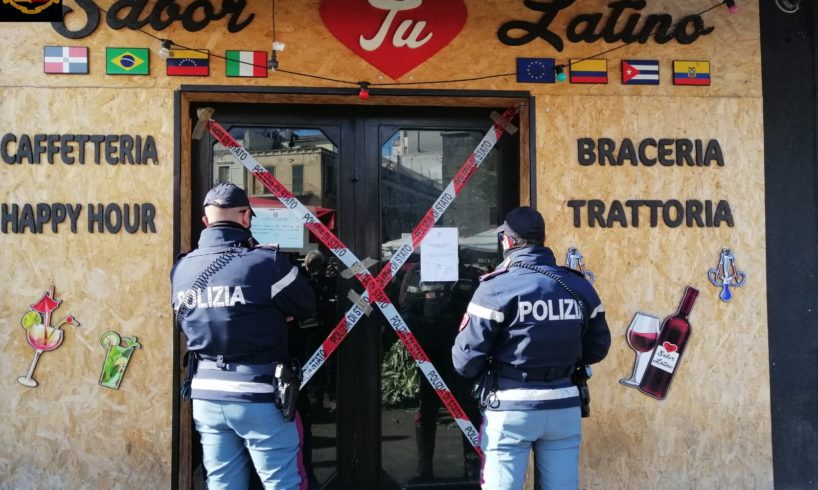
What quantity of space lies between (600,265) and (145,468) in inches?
134

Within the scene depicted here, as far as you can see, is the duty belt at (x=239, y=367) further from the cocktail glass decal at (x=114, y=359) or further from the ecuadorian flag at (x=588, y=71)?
the ecuadorian flag at (x=588, y=71)

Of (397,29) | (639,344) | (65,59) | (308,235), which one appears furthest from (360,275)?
(65,59)

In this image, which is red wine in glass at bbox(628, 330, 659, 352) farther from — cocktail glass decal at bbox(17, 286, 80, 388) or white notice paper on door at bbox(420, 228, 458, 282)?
cocktail glass decal at bbox(17, 286, 80, 388)

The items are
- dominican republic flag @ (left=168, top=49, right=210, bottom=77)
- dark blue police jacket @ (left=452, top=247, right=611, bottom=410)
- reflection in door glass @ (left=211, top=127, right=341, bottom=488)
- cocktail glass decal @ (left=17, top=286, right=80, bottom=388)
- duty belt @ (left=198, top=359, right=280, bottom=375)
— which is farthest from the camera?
reflection in door glass @ (left=211, top=127, right=341, bottom=488)

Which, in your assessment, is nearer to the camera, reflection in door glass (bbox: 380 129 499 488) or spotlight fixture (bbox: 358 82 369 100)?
spotlight fixture (bbox: 358 82 369 100)

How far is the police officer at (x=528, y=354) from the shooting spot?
2852mm

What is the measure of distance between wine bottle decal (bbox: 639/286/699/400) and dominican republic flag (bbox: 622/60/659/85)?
5.62ft

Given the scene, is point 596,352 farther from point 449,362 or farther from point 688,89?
point 688,89

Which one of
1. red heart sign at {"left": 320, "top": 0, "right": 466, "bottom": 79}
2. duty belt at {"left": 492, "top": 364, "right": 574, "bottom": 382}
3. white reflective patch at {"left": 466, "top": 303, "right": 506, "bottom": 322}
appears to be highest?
red heart sign at {"left": 320, "top": 0, "right": 466, "bottom": 79}

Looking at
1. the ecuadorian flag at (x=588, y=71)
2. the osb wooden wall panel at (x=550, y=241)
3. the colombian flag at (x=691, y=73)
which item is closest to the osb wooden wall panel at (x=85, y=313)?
the osb wooden wall panel at (x=550, y=241)

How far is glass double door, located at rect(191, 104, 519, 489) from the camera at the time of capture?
4316 millimetres

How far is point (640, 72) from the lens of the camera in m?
4.33

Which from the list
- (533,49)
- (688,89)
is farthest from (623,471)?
(533,49)

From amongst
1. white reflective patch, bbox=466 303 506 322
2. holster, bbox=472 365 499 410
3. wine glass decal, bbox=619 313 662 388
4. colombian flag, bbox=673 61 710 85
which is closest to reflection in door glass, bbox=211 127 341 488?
holster, bbox=472 365 499 410
